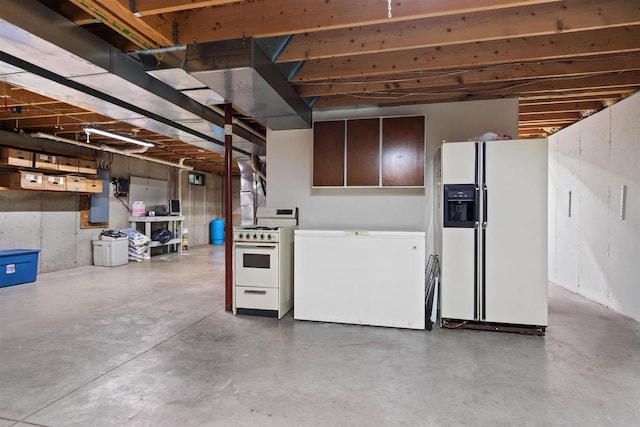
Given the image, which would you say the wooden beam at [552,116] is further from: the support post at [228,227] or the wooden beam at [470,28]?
the support post at [228,227]

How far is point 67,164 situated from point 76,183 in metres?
0.38

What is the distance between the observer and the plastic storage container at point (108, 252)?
24.5 feet

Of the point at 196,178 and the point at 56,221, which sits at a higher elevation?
the point at 196,178

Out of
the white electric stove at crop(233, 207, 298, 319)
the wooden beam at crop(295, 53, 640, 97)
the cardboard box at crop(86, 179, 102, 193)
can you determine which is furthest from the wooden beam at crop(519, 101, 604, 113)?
the cardboard box at crop(86, 179, 102, 193)

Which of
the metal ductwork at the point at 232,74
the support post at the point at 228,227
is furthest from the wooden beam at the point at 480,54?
the support post at the point at 228,227

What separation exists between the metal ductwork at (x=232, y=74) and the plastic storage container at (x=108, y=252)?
5.07 metres

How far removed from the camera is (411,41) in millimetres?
3006

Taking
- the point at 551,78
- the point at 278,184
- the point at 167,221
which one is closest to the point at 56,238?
the point at 167,221

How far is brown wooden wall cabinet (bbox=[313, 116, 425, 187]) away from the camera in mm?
4152

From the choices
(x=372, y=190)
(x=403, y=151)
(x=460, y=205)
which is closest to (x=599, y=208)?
(x=460, y=205)

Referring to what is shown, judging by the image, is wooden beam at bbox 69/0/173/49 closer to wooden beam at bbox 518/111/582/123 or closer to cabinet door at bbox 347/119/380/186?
cabinet door at bbox 347/119/380/186

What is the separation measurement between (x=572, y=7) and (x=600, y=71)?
1134 millimetres

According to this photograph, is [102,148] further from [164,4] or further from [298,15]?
[298,15]

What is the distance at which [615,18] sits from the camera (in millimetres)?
2645
